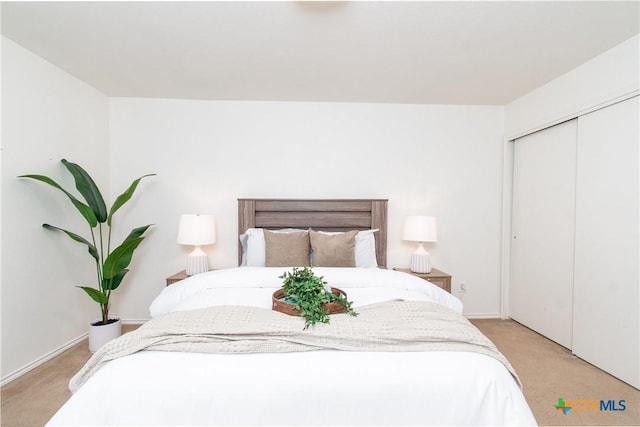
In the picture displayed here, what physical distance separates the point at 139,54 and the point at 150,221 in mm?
1614

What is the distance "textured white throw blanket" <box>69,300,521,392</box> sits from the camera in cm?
116

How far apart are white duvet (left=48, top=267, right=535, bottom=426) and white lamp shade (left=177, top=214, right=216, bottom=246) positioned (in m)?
1.70

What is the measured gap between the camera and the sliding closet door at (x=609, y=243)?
201cm

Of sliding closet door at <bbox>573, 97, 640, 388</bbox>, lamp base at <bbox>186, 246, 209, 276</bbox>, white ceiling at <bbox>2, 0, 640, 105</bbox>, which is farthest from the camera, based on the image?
lamp base at <bbox>186, 246, 209, 276</bbox>

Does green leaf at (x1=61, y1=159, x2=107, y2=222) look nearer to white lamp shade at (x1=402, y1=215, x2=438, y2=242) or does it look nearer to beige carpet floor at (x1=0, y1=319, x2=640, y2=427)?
beige carpet floor at (x1=0, y1=319, x2=640, y2=427)

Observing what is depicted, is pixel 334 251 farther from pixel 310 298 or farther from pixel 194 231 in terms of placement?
pixel 194 231

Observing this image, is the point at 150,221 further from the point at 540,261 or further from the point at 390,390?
the point at 540,261

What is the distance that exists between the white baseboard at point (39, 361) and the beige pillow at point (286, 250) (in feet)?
6.12

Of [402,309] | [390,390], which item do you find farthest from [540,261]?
[390,390]

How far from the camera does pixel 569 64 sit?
7.72 ft

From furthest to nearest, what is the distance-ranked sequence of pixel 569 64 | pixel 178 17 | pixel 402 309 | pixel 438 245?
pixel 438 245 < pixel 569 64 < pixel 178 17 < pixel 402 309

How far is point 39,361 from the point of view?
2268 mm
